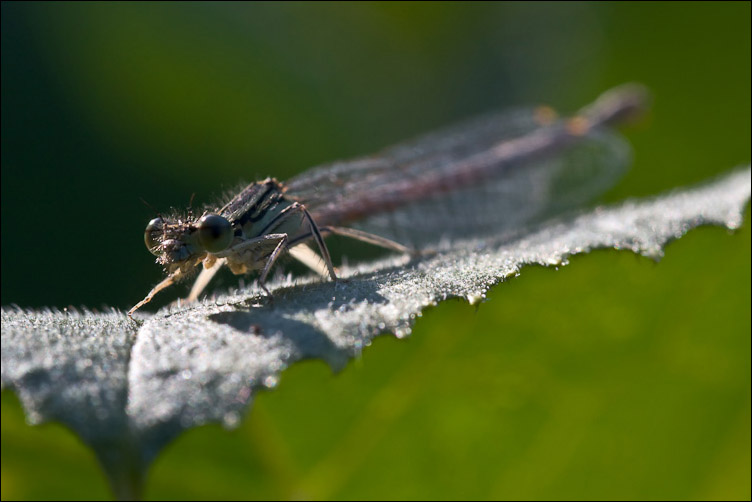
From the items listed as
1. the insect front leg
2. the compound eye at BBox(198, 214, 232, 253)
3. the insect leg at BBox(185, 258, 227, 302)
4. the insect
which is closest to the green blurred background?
the insect leg at BBox(185, 258, 227, 302)

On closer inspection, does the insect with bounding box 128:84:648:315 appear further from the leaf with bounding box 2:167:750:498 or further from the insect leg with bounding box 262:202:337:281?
the leaf with bounding box 2:167:750:498

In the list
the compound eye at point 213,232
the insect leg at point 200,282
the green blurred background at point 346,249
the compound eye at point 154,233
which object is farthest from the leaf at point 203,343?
the insect leg at point 200,282

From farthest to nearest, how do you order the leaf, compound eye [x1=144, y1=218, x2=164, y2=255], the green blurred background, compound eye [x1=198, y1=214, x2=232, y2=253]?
compound eye [x1=144, y1=218, x2=164, y2=255]
compound eye [x1=198, y1=214, x2=232, y2=253]
the green blurred background
the leaf

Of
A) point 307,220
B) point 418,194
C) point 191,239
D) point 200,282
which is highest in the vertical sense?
point 418,194

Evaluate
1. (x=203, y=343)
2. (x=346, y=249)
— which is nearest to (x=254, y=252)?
(x=203, y=343)

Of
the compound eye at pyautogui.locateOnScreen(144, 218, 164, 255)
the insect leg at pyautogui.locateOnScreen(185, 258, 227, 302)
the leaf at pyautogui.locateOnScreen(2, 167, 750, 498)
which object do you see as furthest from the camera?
the insect leg at pyautogui.locateOnScreen(185, 258, 227, 302)

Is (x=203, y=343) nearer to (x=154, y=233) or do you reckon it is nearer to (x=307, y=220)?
(x=154, y=233)

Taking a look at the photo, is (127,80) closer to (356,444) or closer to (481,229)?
(481,229)
